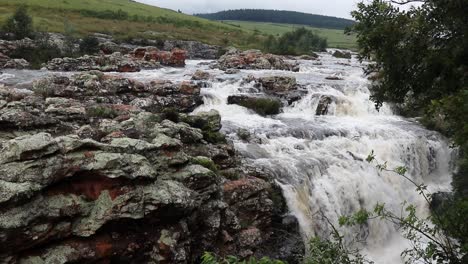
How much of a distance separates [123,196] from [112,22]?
314 ft

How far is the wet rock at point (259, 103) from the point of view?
103 ft

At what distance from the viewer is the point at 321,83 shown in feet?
135

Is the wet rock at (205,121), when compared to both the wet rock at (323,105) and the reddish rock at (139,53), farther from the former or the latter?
the reddish rock at (139,53)

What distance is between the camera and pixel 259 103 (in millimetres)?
31562

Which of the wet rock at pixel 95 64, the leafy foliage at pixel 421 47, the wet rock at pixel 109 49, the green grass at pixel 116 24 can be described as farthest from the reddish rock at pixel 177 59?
the leafy foliage at pixel 421 47

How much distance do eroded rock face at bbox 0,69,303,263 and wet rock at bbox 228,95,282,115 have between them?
1212cm

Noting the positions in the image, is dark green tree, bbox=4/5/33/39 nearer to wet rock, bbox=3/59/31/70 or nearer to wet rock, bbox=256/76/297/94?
wet rock, bbox=3/59/31/70

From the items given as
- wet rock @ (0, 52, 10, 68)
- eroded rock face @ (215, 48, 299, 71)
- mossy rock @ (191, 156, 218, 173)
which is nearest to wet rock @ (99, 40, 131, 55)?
eroded rock face @ (215, 48, 299, 71)

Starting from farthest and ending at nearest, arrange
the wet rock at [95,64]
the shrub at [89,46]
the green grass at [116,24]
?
1. the green grass at [116,24]
2. the shrub at [89,46]
3. the wet rock at [95,64]

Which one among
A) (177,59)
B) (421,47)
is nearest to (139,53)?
(177,59)

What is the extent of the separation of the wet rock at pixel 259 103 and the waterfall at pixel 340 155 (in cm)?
55

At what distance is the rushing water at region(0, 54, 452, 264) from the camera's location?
19.6 m

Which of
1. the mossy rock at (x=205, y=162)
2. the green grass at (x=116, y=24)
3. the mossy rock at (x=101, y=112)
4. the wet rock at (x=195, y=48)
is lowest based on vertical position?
the wet rock at (x=195, y=48)

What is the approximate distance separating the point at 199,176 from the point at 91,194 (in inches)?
149
